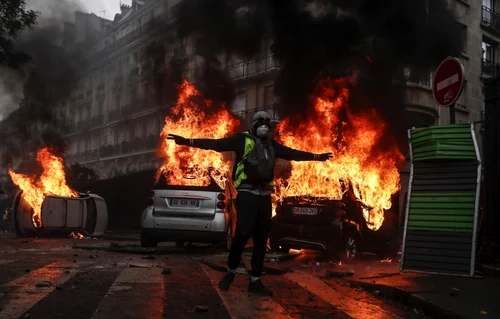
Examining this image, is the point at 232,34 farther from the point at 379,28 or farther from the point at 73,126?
the point at 73,126

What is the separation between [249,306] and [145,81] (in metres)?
26.8

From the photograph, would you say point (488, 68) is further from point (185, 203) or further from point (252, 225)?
point (252, 225)

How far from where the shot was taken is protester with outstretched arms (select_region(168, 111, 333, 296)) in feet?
19.3

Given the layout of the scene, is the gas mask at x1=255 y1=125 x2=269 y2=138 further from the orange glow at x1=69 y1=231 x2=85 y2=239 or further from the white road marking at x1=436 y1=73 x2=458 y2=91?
the orange glow at x1=69 y1=231 x2=85 y2=239

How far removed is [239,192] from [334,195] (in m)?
4.84

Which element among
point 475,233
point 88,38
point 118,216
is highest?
point 88,38

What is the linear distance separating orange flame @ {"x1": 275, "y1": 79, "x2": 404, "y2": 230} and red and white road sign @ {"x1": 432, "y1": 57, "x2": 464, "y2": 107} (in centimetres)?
531

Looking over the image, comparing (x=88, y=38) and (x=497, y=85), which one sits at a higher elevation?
(x=88, y=38)

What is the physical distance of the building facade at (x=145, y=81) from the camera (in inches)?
923

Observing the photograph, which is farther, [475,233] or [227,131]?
[227,131]

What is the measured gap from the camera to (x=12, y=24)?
17922 millimetres

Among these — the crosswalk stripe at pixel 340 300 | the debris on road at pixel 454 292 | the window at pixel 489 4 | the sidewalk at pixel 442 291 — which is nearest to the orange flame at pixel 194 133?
the crosswalk stripe at pixel 340 300

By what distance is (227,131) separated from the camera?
18.5 metres

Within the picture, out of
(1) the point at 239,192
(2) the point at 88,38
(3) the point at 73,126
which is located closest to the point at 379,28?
(1) the point at 239,192
